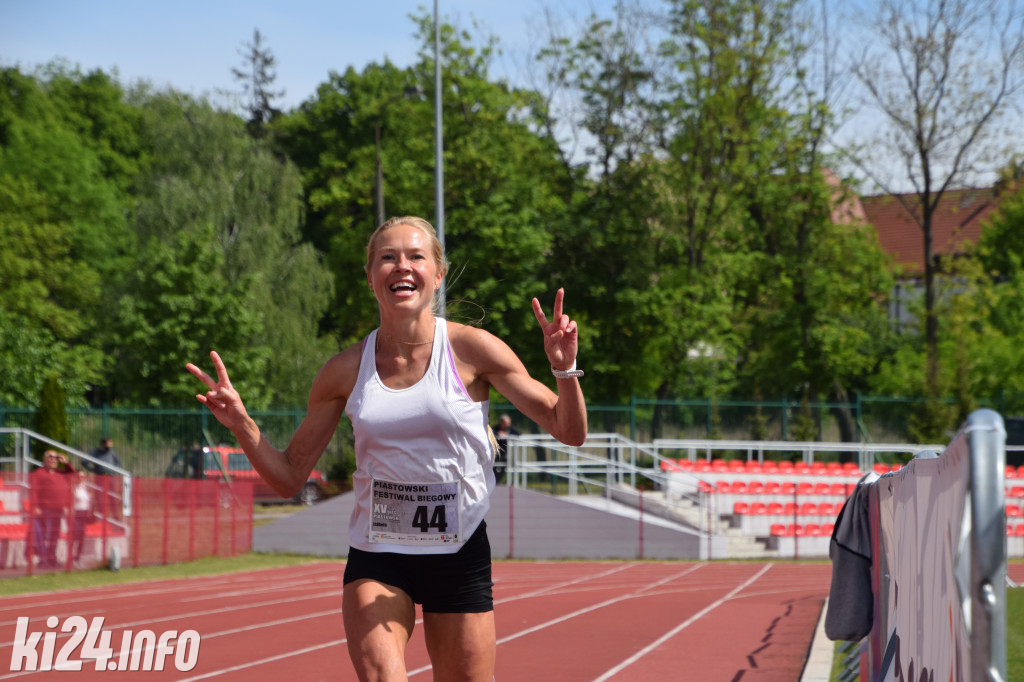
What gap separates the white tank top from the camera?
3789 millimetres

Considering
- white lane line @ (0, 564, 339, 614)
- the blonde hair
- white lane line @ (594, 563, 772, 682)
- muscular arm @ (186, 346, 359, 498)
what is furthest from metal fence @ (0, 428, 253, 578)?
the blonde hair

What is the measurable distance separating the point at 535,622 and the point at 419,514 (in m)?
9.44

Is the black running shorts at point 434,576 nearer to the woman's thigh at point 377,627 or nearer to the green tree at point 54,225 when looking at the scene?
the woman's thigh at point 377,627

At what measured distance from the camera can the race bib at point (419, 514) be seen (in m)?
3.79

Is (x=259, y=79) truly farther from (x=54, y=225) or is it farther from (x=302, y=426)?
(x=302, y=426)

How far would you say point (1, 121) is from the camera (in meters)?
54.4

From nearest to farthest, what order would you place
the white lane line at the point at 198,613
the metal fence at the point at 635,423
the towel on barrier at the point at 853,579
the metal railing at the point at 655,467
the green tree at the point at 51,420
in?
the towel on barrier at the point at 853,579, the white lane line at the point at 198,613, the metal railing at the point at 655,467, the green tree at the point at 51,420, the metal fence at the point at 635,423

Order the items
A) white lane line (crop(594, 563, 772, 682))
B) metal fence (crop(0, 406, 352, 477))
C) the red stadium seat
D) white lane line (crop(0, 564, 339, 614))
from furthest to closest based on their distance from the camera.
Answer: metal fence (crop(0, 406, 352, 477)), the red stadium seat, white lane line (crop(0, 564, 339, 614)), white lane line (crop(594, 563, 772, 682))

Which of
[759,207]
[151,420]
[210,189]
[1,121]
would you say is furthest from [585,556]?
[1,121]

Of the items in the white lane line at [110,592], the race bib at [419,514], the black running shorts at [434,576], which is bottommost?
the white lane line at [110,592]

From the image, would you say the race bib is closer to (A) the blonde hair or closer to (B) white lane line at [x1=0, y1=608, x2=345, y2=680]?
(A) the blonde hair

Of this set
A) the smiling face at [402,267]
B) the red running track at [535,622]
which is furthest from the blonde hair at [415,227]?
the red running track at [535,622]

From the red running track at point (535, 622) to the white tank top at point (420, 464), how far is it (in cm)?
557

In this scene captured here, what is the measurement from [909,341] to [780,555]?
2267cm
